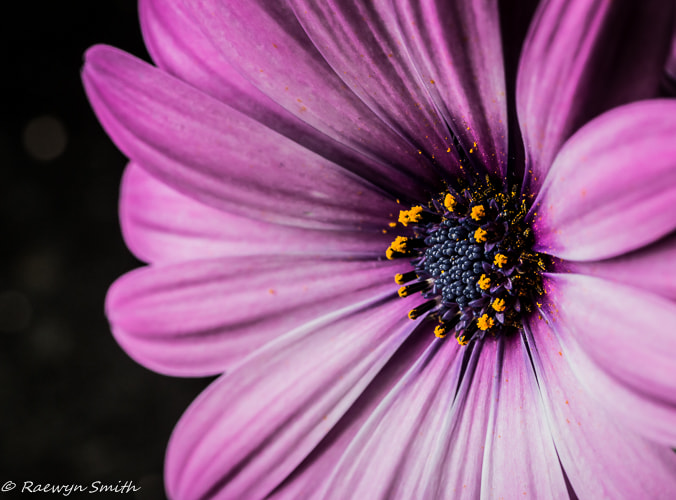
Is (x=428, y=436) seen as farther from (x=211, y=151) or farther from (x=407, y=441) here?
(x=211, y=151)

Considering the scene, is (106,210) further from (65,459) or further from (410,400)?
(410,400)

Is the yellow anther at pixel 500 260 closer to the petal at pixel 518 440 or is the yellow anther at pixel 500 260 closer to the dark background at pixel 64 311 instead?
the petal at pixel 518 440

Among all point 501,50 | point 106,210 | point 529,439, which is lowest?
point 529,439

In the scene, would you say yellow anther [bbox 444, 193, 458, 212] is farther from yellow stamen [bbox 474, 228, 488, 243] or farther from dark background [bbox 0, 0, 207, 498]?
dark background [bbox 0, 0, 207, 498]

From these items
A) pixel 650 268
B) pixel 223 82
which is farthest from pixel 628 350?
pixel 223 82

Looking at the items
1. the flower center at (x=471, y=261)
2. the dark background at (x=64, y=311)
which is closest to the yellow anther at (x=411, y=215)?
the flower center at (x=471, y=261)

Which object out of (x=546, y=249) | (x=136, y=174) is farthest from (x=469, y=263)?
(x=136, y=174)

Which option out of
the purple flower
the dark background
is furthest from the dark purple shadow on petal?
the dark background
